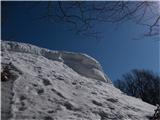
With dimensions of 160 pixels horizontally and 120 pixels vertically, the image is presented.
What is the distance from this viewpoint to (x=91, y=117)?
460cm

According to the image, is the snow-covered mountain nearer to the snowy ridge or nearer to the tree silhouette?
the snowy ridge

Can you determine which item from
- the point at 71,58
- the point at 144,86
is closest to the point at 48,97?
the point at 71,58

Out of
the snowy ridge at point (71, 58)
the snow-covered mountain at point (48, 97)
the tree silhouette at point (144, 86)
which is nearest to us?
the snow-covered mountain at point (48, 97)

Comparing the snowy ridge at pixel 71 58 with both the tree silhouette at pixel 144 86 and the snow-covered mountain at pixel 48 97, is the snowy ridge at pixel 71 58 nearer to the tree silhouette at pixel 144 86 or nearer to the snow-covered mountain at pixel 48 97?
the snow-covered mountain at pixel 48 97

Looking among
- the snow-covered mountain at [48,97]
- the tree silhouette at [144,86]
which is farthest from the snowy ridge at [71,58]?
the tree silhouette at [144,86]

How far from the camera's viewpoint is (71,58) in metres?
9.93

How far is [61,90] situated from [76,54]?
4.77 m

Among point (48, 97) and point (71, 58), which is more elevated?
point (71, 58)

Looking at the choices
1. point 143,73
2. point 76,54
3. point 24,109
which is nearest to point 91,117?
point 24,109

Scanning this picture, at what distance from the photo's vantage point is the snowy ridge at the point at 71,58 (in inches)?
331

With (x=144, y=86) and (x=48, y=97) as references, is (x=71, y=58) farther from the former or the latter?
(x=144, y=86)

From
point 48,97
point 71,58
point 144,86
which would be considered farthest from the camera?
point 144,86

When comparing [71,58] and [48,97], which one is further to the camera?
[71,58]

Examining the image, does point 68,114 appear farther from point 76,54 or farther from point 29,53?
point 76,54
